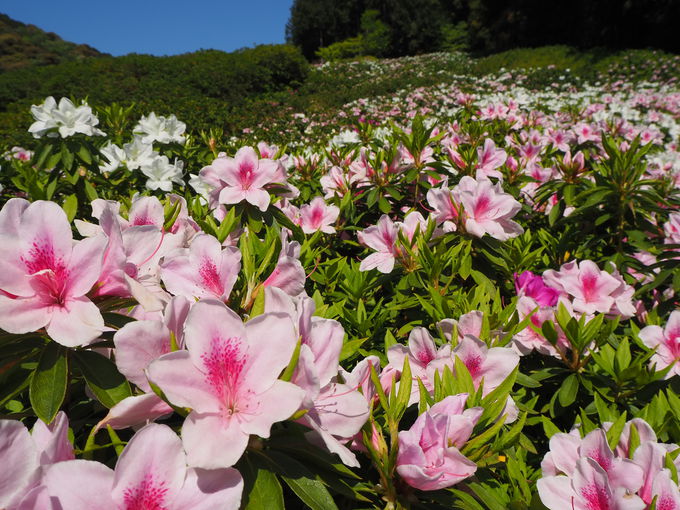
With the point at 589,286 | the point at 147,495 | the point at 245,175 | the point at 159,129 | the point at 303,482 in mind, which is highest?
the point at 159,129

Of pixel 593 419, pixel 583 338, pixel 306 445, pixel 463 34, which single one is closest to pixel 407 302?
pixel 583 338

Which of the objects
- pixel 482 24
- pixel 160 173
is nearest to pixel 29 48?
pixel 482 24

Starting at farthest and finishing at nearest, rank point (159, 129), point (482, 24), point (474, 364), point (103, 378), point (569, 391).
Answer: point (482, 24) → point (159, 129) → point (569, 391) → point (474, 364) → point (103, 378)

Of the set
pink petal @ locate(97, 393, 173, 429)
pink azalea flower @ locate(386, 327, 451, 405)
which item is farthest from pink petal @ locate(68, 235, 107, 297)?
pink azalea flower @ locate(386, 327, 451, 405)

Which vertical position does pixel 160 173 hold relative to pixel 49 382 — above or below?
above

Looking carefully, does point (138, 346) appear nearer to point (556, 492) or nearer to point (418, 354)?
point (418, 354)

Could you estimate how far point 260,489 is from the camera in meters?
0.63

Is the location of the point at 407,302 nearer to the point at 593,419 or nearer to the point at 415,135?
the point at 593,419

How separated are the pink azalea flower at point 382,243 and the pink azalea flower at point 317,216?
1.10ft

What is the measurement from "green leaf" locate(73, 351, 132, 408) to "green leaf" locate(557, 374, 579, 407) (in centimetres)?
121

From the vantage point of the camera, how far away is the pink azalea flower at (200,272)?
0.89 meters

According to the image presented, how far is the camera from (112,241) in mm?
765

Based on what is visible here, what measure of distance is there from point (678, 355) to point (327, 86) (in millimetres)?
17765

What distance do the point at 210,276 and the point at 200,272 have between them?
2cm
